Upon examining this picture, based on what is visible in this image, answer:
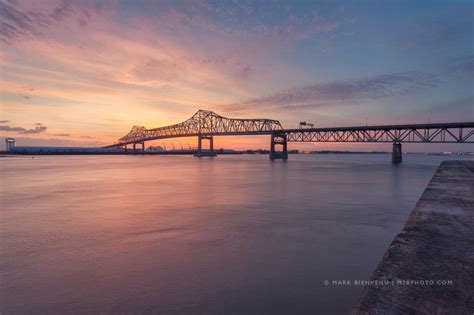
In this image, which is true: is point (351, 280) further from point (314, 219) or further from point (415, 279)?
point (314, 219)

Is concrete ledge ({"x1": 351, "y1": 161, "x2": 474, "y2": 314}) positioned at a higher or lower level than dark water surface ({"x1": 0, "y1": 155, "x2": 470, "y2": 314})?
higher

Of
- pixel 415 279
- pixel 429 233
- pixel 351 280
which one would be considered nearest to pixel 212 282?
pixel 351 280

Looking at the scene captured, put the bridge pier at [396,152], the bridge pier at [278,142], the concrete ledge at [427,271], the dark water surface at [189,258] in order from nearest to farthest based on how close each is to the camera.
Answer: the concrete ledge at [427,271] < the dark water surface at [189,258] < the bridge pier at [396,152] < the bridge pier at [278,142]

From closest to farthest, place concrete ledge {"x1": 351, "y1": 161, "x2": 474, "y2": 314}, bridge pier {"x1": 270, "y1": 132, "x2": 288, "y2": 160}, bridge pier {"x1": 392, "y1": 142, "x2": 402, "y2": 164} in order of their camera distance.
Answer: concrete ledge {"x1": 351, "y1": 161, "x2": 474, "y2": 314}
bridge pier {"x1": 392, "y1": 142, "x2": 402, "y2": 164}
bridge pier {"x1": 270, "y1": 132, "x2": 288, "y2": 160}

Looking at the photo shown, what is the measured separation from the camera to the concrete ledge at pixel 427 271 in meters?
2.62

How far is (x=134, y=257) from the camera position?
6707 millimetres

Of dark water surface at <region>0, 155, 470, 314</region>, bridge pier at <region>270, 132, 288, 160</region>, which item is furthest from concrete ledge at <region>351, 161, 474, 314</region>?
bridge pier at <region>270, 132, 288, 160</region>

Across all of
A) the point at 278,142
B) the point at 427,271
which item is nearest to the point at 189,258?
the point at 427,271

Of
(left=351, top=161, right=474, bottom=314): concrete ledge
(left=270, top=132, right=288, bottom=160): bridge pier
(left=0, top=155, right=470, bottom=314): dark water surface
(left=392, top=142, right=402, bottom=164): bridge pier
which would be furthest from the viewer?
(left=270, top=132, right=288, bottom=160): bridge pier

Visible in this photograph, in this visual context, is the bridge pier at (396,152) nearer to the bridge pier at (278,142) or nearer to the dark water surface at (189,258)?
the bridge pier at (278,142)

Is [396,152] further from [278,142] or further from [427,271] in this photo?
[427,271]

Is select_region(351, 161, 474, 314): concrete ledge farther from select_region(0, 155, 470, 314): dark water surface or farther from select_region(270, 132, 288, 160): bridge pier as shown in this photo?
select_region(270, 132, 288, 160): bridge pier

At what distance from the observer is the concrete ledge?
8.61 feet

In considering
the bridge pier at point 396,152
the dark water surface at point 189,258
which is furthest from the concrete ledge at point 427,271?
the bridge pier at point 396,152
